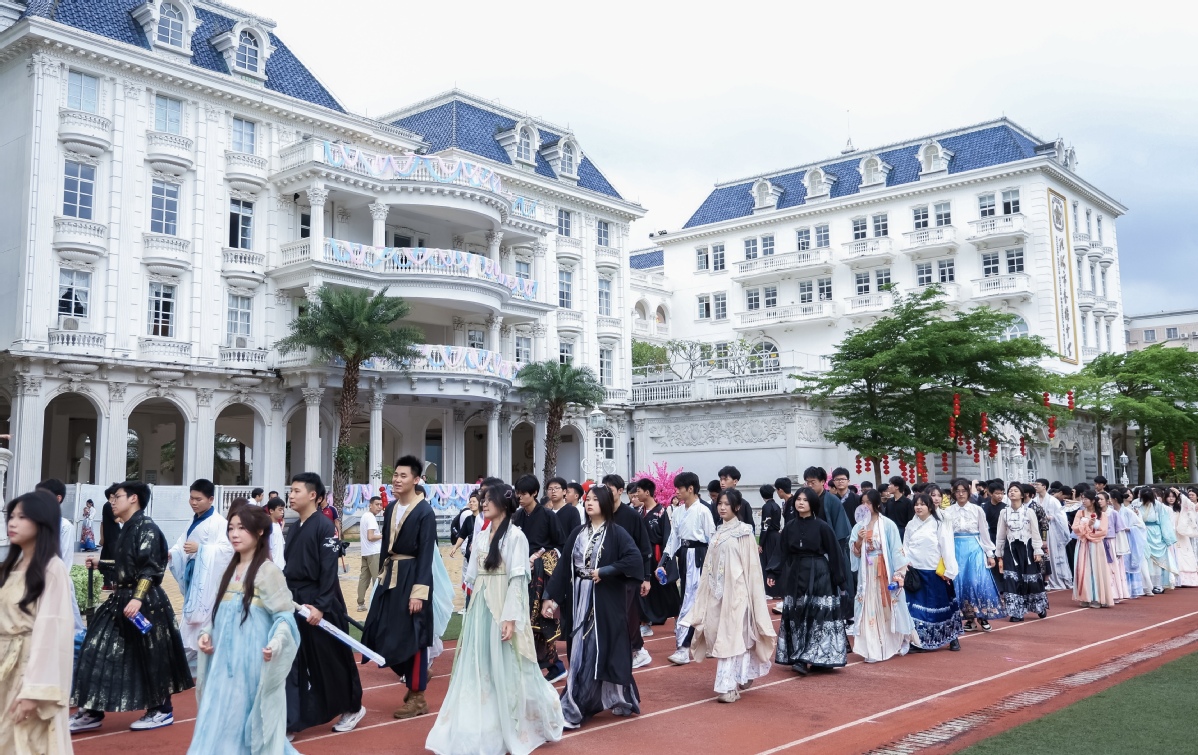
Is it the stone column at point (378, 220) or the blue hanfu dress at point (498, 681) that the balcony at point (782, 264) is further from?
the blue hanfu dress at point (498, 681)

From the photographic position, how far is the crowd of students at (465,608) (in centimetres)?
579

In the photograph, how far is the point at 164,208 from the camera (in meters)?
27.6

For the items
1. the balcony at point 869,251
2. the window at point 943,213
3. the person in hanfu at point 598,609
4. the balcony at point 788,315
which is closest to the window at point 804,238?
the balcony at point 869,251

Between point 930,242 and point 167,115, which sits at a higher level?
point 167,115

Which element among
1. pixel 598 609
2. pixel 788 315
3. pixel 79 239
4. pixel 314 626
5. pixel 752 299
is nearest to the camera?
pixel 314 626

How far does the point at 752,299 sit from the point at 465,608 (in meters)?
44.7

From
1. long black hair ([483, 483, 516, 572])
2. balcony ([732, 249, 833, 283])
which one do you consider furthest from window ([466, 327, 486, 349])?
long black hair ([483, 483, 516, 572])

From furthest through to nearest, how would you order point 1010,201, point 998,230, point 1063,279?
point 1063,279 → point 1010,201 → point 998,230

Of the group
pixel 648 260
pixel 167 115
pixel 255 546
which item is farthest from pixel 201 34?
pixel 648 260

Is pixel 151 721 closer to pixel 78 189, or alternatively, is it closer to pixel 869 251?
pixel 78 189

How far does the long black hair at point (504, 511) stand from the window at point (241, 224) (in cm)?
2408

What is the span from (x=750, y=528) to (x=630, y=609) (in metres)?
1.37

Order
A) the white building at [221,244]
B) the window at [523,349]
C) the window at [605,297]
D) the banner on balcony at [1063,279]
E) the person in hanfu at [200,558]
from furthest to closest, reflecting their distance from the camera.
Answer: the banner on balcony at [1063,279], the window at [605,297], the window at [523,349], the white building at [221,244], the person in hanfu at [200,558]

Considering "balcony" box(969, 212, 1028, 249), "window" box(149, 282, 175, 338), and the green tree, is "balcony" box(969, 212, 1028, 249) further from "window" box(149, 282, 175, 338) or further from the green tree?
"window" box(149, 282, 175, 338)
